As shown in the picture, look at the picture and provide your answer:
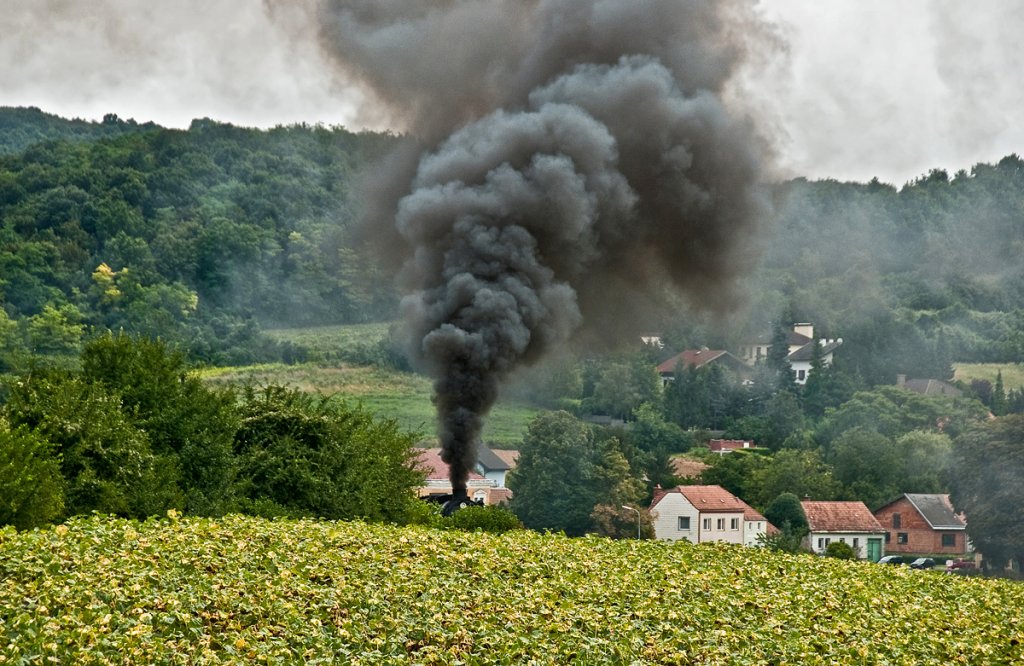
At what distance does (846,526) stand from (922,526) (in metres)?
3.59

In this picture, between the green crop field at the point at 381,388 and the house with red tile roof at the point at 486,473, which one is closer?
the house with red tile roof at the point at 486,473

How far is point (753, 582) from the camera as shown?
1561cm

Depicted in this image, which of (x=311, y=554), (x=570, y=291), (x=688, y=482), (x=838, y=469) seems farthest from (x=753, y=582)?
(x=838, y=469)

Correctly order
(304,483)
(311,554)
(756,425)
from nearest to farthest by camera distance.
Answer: (311,554), (304,483), (756,425)

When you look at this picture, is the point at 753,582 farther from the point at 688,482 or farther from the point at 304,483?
the point at 688,482

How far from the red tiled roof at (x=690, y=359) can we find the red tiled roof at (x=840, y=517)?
29.6 meters

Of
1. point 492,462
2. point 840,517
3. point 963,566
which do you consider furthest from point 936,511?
point 492,462

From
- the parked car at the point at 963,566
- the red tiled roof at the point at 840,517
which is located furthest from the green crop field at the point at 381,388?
the parked car at the point at 963,566

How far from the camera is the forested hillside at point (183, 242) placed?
7644cm

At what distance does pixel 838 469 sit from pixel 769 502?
8663 millimetres

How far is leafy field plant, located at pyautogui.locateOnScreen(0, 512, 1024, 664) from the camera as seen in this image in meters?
11.4

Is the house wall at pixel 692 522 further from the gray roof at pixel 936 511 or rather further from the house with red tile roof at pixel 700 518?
the gray roof at pixel 936 511

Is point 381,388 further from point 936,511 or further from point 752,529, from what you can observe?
point 936,511

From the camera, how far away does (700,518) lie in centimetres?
4706
